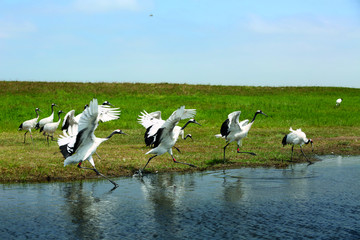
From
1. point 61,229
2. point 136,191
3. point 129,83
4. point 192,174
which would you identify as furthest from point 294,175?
point 129,83

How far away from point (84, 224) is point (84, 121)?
305 centimetres

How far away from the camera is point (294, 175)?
1411 cm

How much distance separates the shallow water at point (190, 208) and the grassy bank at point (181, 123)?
139 cm

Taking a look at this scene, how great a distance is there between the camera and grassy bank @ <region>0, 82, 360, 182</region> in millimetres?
14844

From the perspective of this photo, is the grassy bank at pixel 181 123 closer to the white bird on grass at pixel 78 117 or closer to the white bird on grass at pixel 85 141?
the white bird on grass at pixel 85 141

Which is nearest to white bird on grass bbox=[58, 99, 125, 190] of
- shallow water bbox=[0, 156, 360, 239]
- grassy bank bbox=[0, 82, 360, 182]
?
shallow water bbox=[0, 156, 360, 239]

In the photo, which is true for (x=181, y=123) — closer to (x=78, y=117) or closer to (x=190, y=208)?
(x=78, y=117)

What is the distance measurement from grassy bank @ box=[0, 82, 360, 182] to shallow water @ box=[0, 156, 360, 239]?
139cm

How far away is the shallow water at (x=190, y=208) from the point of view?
8.45 m

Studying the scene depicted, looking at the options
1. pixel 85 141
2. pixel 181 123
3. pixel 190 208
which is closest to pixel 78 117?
pixel 85 141

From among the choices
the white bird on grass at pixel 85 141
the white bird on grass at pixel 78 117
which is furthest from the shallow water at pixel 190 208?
the white bird on grass at pixel 78 117

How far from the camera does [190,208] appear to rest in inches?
397

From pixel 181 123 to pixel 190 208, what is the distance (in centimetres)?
2046

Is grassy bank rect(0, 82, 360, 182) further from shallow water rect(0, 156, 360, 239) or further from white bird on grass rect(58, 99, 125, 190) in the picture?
shallow water rect(0, 156, 360, 239)
